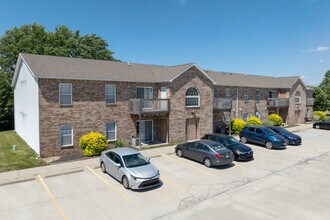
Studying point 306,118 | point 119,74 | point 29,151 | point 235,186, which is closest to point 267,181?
point 235,186

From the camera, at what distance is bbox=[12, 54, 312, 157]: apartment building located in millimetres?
17562

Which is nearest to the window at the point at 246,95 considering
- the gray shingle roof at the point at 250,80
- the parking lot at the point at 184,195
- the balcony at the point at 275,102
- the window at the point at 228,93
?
the gray shingle roof at the point at 250,80

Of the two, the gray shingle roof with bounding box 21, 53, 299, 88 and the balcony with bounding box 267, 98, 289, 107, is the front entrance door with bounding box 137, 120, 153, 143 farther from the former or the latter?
the balcony with bounding box 267, 98, 289, 107

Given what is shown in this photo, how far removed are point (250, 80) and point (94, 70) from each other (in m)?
24.3

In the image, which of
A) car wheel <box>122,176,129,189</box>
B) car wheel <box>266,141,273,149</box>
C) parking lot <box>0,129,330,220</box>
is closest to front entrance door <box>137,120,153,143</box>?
parking lot <box>0,129,330,220</box>

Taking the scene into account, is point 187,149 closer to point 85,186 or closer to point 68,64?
point 85,186

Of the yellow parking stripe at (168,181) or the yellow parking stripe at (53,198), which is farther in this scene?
the yellow parking stripe at (168,181)

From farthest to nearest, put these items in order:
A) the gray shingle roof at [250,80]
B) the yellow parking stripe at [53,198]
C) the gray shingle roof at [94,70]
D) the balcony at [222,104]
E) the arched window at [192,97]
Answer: the gray shingle roof at [250,80] → the balcony at [222,104] → the arched window at [192,97] → the gray shingle roof at [94,70] → the yellow parking stripe at [53,198]

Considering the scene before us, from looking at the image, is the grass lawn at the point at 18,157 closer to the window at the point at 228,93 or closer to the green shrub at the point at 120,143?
the green shrub at the point at 120,143

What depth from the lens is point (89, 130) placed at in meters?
19.1

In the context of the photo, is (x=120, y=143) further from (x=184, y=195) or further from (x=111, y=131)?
(x=184, y=195)

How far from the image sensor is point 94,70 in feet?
67.4

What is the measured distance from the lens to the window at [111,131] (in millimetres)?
20328

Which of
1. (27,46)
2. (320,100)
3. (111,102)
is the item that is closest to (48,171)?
(111,102)
